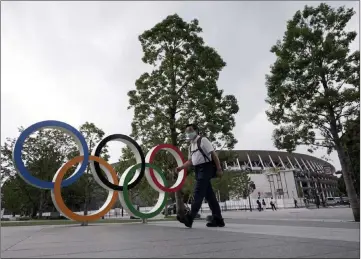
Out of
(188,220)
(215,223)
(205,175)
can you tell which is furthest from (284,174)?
(188,220)

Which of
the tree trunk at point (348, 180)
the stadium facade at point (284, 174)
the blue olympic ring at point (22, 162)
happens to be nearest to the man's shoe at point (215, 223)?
the blue olympic ring at point (22, 162)

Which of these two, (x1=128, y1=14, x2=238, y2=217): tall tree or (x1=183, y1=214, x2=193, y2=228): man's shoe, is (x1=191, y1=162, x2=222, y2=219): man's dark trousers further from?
(x1=128, y1=14, x2=238, y2=217): tall tree

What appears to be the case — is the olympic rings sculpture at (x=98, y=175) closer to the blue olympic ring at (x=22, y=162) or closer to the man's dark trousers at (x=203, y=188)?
the blue olympic ring at (x=22, y=162)

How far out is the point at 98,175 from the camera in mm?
9594

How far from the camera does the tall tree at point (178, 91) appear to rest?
615 inches

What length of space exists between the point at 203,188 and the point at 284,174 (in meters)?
67.2

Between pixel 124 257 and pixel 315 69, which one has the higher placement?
pixel 315 69

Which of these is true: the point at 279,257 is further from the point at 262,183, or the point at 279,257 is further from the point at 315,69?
the point at 262,183

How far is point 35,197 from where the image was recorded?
32938 millimetres

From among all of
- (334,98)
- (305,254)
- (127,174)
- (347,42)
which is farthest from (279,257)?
(347,42)

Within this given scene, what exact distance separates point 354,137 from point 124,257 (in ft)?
35.4

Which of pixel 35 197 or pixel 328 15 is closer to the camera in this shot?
pixel 328 15

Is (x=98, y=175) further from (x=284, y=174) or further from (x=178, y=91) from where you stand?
→ (x=284, y=174)

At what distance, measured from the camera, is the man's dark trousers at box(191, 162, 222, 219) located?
5.62 meters
